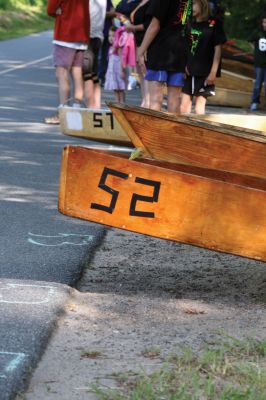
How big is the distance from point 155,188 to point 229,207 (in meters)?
0.38

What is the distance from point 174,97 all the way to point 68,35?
9.65 ft

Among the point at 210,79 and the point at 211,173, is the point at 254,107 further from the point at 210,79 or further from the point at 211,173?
the point at 211,173

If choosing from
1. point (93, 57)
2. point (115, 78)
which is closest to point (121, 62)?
point (115, 78)

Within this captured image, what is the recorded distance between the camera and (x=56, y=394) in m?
4.29

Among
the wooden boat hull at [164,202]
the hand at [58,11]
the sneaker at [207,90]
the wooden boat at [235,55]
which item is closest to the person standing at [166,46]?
the sneaker at [207,90]

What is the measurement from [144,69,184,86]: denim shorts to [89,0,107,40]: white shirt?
3.59 m

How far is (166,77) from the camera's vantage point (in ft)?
33.2

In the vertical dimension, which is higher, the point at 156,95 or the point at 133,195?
the point at 133,195

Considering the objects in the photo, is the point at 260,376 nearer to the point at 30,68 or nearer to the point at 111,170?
the point at 111,170

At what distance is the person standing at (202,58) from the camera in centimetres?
1210

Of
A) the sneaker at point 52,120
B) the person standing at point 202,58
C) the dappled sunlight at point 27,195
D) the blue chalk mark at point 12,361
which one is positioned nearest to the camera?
the blue chalk mark at point 12,361

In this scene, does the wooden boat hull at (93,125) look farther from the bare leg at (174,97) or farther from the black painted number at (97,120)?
the bare leg at (174,97)

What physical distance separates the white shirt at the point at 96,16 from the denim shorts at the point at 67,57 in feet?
1.95

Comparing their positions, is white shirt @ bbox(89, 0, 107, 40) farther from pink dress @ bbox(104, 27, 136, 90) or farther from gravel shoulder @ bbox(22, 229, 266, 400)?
gravel shoulder @ bbox(22, 229, 266, 400)
